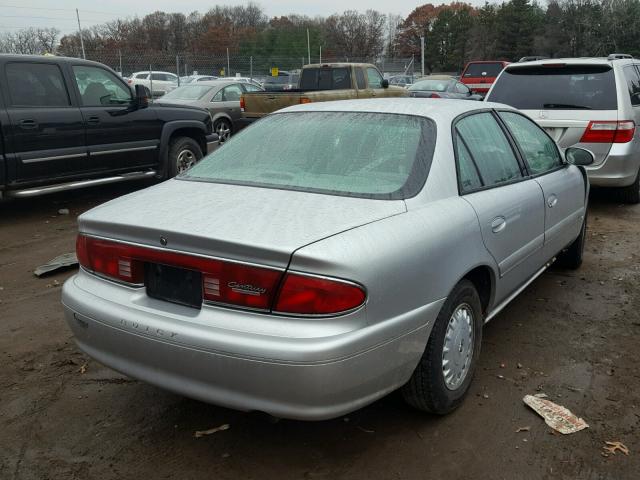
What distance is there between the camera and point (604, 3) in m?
55.5

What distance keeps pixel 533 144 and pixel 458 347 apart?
A: 6.45ft

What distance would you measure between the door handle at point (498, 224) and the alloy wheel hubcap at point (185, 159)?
6.21 m

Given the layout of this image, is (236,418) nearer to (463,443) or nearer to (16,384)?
(463,443)

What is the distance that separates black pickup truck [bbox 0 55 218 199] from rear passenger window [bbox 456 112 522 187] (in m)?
5.23

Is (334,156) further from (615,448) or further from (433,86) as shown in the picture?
(433,86)

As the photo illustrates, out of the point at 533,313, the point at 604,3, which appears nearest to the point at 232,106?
the point at 533,313

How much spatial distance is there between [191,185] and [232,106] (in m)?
11.4

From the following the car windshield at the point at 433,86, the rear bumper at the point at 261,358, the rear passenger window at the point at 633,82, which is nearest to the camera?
the rear bumper at the point at 261,358

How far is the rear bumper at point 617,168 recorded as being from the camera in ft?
22.7

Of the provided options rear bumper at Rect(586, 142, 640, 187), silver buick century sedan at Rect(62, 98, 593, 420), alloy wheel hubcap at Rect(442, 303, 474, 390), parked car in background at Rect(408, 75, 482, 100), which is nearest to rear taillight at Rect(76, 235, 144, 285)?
silver buick century sedan at Rect(62, 98, 593, 420)

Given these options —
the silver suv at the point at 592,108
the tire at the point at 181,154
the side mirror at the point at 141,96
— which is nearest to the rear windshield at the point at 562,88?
the silver suv at the point at 592,108

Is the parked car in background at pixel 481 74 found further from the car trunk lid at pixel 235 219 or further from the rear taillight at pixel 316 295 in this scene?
the rear taillight at pixel 316 295

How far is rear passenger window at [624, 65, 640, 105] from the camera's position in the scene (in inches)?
290

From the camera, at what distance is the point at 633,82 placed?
7629 millimetres
